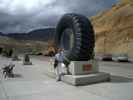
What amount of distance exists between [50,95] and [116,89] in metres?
2.55

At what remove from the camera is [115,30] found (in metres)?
74.1

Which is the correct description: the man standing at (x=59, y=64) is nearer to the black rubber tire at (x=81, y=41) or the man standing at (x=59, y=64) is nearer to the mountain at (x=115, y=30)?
the black rubber tire at (x=81, y=41)

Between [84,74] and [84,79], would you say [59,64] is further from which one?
[84,79]

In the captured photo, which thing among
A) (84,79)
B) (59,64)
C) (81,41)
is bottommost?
(84,79)

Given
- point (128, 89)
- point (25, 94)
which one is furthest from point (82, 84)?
point (25, 94)

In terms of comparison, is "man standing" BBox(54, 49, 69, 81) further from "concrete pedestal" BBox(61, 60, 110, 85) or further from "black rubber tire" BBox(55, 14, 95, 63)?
"concrete pedestal" BBox(61, 60, 110, 85)

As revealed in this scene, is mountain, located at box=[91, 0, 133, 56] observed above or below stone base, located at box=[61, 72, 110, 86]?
above

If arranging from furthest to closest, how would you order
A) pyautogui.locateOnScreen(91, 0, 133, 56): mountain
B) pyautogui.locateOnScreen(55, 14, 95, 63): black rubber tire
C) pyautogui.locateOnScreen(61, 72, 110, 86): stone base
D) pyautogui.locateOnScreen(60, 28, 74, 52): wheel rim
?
1. pyautogui.locateOnScreen(91, 0, 133, 56): mountain
2. pyautogui.locateOnScreen(60, 28, 74, 52): wheel rim
3. pyautogui.locateOnScreen(55, 14, 95, 63): black rubber tire
4. pyautogui.locateOnScreen(61, 72, 110, 86): stone base

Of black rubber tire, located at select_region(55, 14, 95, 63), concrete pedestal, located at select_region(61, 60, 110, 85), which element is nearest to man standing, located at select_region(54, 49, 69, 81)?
black rubber tire, located at select_region(55, 14, 95, 63)

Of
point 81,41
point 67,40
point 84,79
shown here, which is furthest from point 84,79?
point 67,40

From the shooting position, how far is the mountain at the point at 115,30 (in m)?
66.8

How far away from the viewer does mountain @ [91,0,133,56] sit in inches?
2628

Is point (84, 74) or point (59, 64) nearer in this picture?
point (84, 74)

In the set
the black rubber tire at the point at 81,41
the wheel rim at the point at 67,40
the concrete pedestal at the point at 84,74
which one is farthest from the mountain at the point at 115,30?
the concrete pedestal at the point at 84,74
